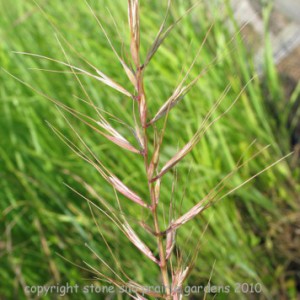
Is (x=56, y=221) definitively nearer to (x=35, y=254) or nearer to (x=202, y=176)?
(x=35, y=254)

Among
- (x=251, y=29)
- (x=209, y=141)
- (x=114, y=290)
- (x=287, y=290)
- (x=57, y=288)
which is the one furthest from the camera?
(x=251, y=29)

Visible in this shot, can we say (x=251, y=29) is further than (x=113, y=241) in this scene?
Yes

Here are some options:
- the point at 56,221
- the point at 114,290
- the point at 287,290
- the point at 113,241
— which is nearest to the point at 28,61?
the point at 56,221

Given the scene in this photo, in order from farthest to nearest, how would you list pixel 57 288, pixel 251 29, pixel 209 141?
pixel 251 29 → pixel 209 141 → pixel 57 288

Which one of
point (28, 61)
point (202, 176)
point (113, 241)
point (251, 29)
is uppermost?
point (251, 29)

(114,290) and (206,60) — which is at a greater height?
(206,60)

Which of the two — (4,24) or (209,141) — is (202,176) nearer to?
(209,141)
